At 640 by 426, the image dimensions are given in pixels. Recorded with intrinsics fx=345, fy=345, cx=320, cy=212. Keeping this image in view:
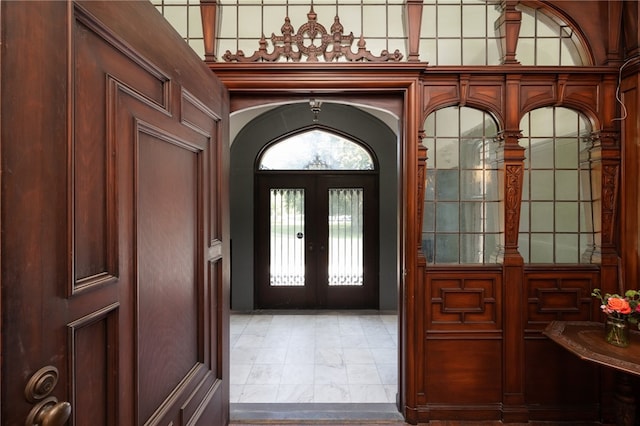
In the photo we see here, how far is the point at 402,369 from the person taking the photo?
2363 millimetres

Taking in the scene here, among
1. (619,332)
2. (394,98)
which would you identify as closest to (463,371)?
(619,332)

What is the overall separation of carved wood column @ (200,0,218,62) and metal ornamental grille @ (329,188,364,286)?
120 inches

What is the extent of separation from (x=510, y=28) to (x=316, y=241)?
139 inches

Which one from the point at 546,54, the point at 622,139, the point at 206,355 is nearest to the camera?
the point at 206,355

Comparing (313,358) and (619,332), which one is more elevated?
(619,332)

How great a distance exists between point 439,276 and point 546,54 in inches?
67.8

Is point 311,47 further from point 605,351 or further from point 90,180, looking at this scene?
point 605,351

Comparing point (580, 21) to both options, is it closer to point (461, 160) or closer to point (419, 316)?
point (461, 160)

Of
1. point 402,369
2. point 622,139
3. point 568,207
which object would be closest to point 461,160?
point 568,207

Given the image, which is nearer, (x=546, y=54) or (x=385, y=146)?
(x=546, y=54)

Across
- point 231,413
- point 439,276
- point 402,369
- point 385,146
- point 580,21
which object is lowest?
point 231,413

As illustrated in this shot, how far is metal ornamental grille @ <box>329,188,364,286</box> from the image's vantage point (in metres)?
5.11

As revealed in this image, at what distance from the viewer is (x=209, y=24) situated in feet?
7.52

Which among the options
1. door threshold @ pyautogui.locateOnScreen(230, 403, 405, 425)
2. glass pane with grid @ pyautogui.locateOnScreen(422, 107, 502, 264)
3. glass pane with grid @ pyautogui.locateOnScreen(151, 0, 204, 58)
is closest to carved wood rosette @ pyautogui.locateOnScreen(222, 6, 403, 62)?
glass pane with grid @ pyautogui.locateOnScreen(151, 0, 204, 58)
